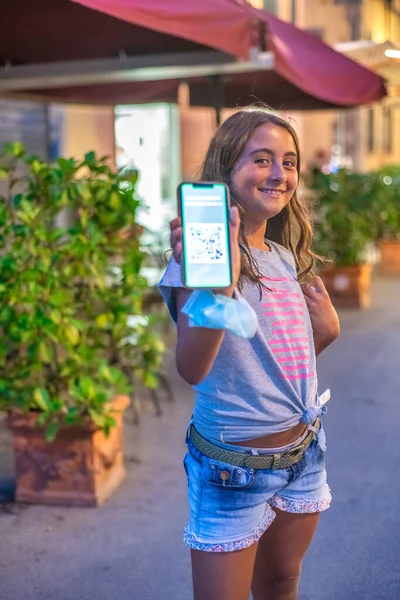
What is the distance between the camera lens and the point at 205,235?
185 cm

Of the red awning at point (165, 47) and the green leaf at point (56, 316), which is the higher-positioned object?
the red awning at point (165, 47)

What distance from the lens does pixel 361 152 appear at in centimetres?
1948

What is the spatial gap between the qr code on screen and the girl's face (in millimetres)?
270

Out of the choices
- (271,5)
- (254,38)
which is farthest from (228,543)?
(271,5)

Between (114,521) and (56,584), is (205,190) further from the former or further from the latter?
(114,521)

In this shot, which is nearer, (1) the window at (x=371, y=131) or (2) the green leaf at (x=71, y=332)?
(2) the green leaf at (x=71, y=332)

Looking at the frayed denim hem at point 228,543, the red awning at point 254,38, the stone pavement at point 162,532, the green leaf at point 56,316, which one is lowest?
the stone pavement at point 162,532

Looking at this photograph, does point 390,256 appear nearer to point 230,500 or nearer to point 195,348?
point 230,500

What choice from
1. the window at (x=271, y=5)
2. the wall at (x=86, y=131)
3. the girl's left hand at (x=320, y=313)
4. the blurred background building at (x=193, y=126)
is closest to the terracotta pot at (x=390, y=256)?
the blurred background building at (x=193, y=126)

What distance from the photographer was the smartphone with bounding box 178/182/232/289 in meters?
1.81

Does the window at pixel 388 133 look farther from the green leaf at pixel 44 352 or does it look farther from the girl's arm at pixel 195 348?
the girl's arm at pixel 195 348

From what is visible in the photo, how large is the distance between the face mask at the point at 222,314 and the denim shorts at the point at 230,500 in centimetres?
45

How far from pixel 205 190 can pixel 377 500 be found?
2.87 meters

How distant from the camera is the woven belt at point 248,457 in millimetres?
2094
